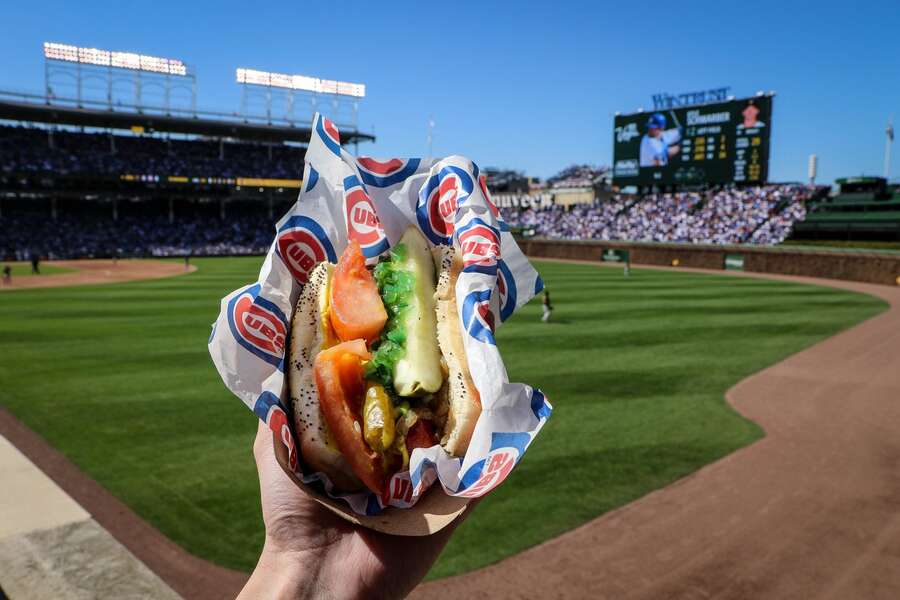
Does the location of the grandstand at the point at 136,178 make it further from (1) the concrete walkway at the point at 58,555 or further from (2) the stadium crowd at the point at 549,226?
(1) the concrete walkway at the point at 58,555

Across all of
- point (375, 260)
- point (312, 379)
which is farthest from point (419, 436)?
point (375, 260)

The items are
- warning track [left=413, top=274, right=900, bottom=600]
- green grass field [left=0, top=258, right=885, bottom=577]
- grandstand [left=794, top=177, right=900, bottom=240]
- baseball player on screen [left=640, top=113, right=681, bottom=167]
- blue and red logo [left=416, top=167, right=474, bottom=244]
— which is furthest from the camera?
baseball player on screen [left=640, top=113, right=681, bottom=167]

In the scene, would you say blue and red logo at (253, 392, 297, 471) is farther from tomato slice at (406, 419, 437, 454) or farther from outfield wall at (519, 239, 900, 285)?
outfield wall at (519, 239, 900, 285)

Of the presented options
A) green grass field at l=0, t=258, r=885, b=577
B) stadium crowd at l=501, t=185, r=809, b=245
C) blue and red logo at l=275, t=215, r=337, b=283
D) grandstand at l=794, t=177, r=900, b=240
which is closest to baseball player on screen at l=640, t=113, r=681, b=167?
stadium crowd at l=501, t=185, r=809, b=245

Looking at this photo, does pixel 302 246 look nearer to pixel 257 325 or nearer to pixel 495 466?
pixel 257 325

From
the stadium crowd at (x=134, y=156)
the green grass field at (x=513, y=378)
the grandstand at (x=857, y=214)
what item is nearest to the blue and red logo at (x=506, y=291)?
the green grass field at (x=513, y=378)

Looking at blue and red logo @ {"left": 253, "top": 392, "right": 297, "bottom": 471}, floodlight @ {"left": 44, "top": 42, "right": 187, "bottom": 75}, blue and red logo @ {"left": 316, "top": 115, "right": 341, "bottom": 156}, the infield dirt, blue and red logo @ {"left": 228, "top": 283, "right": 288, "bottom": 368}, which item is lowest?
the infield dirt
